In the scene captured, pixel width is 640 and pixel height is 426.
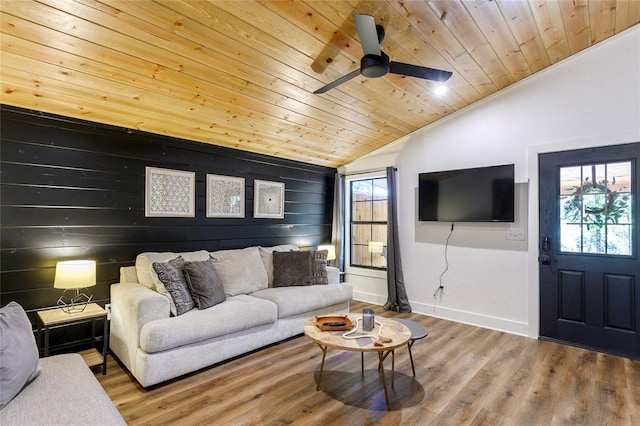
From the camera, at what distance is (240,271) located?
3578 millimetres

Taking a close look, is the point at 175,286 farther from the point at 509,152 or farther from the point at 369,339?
the point at 509,152

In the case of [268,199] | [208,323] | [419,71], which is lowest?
[208,323]

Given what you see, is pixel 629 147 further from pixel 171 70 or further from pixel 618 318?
pixel 171 70

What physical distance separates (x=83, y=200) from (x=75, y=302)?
93cm

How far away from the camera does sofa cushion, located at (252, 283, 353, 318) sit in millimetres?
3391

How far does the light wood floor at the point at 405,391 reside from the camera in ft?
6.98

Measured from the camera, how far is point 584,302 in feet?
10.9

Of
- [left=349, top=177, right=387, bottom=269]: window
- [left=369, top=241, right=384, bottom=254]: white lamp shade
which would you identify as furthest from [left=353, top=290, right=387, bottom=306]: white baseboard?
[left=369, top=241, right=384, bottom=254]: white lamp shade

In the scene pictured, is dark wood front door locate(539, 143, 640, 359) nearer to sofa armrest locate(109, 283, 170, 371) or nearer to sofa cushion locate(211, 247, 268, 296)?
sofa cushion locate(211, 247, 268, 296)

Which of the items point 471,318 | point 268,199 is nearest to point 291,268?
point 268,199

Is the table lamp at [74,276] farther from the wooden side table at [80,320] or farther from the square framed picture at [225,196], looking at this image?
the square framed picture at [225,196]

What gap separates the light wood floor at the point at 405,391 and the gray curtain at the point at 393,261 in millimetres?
1319

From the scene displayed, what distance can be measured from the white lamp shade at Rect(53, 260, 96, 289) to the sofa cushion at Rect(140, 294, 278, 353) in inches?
26.7

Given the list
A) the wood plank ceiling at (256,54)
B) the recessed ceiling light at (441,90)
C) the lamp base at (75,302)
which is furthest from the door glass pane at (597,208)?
the lamp base at (75,302)
